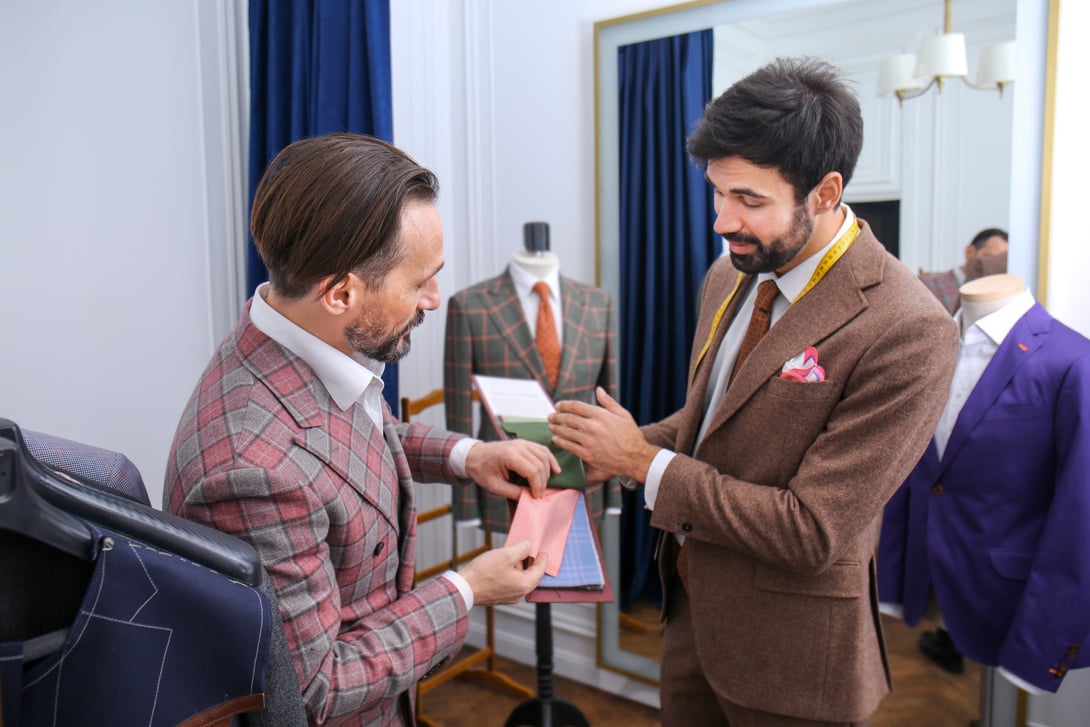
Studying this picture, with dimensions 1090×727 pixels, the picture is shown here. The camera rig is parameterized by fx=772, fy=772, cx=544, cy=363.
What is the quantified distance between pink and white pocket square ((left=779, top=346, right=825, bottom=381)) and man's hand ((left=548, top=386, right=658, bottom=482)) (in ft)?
1.00

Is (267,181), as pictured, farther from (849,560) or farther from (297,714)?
(849,560)

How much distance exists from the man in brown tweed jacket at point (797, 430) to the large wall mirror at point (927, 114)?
0.92 meters

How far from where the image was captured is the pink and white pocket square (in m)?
1.36

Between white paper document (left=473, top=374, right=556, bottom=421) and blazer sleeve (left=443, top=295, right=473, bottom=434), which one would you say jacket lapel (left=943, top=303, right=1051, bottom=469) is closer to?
white paper document (left=473, top=374, right=556, bottom=421)

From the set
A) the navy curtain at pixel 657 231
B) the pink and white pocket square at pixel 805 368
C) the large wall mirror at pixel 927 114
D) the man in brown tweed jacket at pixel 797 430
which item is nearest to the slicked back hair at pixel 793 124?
the man in brown tweed jacket at pixel 797 430

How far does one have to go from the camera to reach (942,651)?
7.75 feet

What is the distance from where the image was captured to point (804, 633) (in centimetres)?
143

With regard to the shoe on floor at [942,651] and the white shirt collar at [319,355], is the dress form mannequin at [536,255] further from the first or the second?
the shoe on floor at [942,651]

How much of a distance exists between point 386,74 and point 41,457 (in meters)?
1.96

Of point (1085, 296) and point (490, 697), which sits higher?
point (1085, 296)

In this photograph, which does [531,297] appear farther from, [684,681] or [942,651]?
[942,651]

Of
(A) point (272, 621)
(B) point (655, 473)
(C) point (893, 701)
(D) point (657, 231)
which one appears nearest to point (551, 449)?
(B) point (655, 473)

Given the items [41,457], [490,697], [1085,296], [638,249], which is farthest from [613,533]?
[41,457]

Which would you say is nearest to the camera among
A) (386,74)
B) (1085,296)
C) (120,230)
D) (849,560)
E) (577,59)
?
(849,560)
